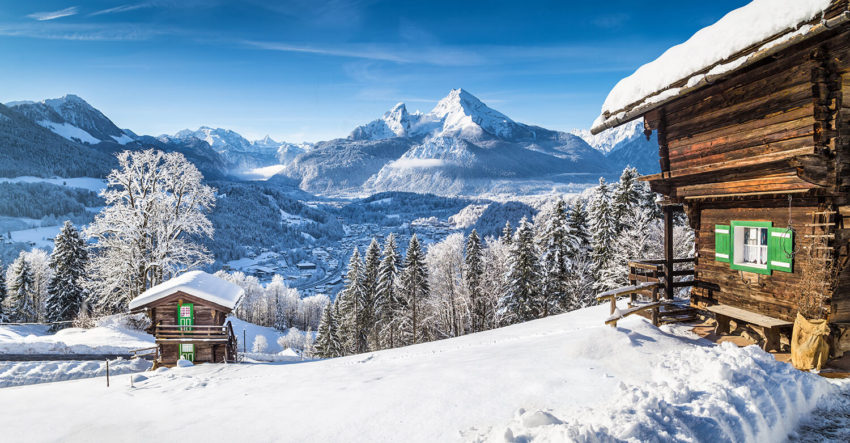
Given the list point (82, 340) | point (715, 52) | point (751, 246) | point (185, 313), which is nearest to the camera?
point (715, 52)

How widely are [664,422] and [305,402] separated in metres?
6.49

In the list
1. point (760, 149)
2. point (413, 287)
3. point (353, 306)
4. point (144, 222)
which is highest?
point (760, 149)

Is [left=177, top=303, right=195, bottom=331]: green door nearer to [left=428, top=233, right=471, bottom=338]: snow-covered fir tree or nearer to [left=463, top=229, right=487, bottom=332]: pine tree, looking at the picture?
[left=428, top=233, right=471, bottom=338]: snow-covered fir tree

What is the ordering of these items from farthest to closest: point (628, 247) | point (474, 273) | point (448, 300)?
1. point (448, 300)
2. point (474, 273)
3. point (628, 247)

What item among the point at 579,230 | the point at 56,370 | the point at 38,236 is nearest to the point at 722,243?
the point at 579,230

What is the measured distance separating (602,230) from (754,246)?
2083 centimetres

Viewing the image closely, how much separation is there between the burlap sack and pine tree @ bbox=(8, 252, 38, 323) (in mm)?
57373

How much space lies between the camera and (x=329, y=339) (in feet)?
142

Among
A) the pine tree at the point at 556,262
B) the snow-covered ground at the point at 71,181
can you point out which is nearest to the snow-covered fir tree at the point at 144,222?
the pine tree at the point at 556,262

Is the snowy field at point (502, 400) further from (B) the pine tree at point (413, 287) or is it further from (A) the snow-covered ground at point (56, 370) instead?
(B) the pine tree at point (413, 287)

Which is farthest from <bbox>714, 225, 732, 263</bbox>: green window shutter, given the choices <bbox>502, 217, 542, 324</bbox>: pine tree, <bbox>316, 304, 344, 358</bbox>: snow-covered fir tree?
<bbox>316, 304, 344, 358</bbox>: snow-covered fir tree

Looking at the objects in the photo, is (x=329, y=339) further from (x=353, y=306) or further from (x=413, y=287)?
(x=413, y=287)

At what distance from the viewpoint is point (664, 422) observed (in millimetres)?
4859

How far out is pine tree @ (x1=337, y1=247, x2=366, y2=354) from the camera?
40.2 metres
